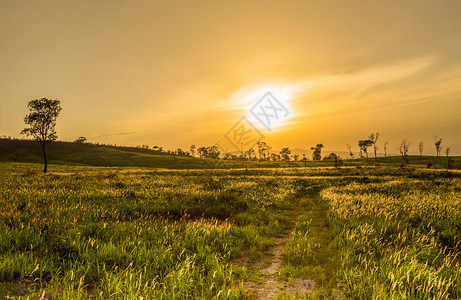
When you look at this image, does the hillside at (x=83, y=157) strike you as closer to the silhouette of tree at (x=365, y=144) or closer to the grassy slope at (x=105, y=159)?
the grassy slope at (x=105, y=159)

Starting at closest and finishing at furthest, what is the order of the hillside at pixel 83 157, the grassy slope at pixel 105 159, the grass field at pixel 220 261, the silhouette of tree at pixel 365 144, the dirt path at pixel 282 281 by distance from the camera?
the grass field at pixel 220 261
the dirt path at pixel 282 281
the grassy slope at pixel 105 159
the hillside at pixel 83 157
the silhouette of tree at pixel 365 144

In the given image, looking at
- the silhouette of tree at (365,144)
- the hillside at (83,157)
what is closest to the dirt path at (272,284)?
the hillside at (83,157)

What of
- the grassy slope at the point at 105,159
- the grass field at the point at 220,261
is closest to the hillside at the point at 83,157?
the grassy slope at the point at 105,159

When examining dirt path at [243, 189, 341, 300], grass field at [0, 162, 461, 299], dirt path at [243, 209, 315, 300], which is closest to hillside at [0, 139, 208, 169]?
grass field at [0, 162, 461, 299]

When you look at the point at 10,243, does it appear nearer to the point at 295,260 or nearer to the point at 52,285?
the point at 52,285

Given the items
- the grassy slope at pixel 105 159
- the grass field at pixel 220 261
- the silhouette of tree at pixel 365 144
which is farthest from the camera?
the silhouette of tree at pixel 365 144

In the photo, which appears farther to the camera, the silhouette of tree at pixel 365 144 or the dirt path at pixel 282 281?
the silhouette of tree at pixel 365 144

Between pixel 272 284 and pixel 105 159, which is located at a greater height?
pixel 105 159

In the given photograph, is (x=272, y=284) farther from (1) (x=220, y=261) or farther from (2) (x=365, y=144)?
(2) (x=365, y=144)

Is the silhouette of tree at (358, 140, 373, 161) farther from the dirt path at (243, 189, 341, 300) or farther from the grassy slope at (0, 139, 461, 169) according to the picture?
the dirt path at (243, 189, 341, 300)

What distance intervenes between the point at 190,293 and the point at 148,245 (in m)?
2.09

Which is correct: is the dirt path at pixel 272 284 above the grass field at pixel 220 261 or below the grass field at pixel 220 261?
below

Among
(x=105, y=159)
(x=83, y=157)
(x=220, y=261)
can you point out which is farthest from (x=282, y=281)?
(x=83, y=157)

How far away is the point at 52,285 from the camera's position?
397 cm
